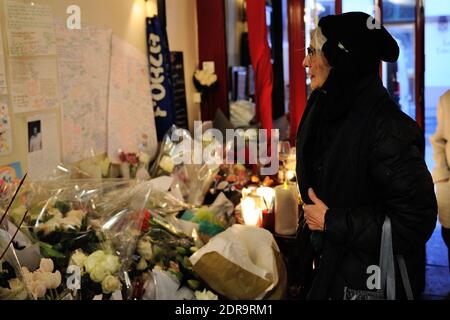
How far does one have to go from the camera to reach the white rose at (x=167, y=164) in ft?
10.9

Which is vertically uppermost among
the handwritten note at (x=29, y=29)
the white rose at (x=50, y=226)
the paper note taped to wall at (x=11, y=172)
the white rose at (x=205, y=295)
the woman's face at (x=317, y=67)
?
the handwritten note at (x=29, y=29)

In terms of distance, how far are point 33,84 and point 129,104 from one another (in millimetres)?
929

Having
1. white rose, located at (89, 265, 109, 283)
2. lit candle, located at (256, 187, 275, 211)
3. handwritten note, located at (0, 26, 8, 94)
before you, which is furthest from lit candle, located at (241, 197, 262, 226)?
handwritten note, located at (0, 26, 8, 94)

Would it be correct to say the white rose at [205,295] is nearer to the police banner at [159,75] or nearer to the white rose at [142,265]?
the white rose at [142,265]

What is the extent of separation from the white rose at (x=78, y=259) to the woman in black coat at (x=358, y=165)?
0.87 metres

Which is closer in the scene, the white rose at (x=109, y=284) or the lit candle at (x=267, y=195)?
the white rose at (x=109, y=284)

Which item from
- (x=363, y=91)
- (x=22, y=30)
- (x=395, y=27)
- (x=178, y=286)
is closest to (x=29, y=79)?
(x=22, y=30)

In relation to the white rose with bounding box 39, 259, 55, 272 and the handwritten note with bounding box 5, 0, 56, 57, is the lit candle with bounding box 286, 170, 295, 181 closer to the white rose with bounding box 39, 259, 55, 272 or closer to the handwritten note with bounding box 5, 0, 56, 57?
the handwritten note with bounding box 5, 0, 56, 57

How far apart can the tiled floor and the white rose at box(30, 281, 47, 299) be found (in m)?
2.65

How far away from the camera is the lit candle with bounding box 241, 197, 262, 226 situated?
296 cm

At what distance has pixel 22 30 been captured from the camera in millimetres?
2529

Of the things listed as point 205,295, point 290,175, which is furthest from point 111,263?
point 290,175

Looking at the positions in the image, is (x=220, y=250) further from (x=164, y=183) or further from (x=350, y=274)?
(x=164, y=183)

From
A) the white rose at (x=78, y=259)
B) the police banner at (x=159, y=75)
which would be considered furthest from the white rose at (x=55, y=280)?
the police banner at (x=159, y=75)
